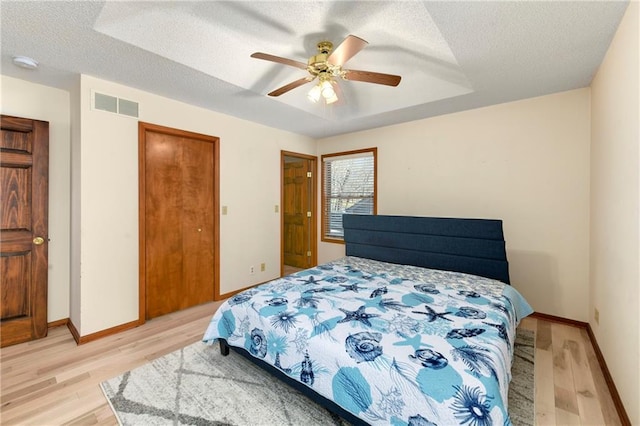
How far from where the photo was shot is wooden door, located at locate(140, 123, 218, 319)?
3.02 metres

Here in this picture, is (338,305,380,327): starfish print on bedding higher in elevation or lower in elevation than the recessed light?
lower

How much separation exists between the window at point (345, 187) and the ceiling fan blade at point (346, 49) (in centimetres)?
242

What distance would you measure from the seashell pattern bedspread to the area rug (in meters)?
0.24

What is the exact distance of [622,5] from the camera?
158 cm

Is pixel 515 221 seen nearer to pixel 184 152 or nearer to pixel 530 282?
pixel 530 282

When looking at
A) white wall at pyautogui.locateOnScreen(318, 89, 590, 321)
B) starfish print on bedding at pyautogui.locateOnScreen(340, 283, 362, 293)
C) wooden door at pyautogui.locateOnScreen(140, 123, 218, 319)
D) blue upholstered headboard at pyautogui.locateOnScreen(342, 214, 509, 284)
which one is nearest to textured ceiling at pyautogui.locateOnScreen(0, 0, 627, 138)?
white wall at pyautogui.locateOnScreen(318, 89, 590, 321)

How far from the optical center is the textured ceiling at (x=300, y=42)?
5.69 ft

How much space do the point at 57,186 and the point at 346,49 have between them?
3112mm

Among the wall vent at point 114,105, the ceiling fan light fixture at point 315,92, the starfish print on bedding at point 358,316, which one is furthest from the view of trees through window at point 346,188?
the wall vent at point 114,105

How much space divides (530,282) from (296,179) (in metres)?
3.74

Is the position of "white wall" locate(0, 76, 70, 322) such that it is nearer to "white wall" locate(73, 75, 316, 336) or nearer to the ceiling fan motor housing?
"white wall" locate(73, 75, 316, 336)

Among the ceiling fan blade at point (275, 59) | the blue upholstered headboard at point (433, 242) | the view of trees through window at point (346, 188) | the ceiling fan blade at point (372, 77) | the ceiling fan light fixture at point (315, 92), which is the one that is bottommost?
the blue upholstered headboard at point (433, 242)

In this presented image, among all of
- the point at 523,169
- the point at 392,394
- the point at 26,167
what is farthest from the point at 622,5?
the point at 26,167

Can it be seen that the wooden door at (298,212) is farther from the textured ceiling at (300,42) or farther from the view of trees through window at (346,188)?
the textured ceiling at (300,42)
